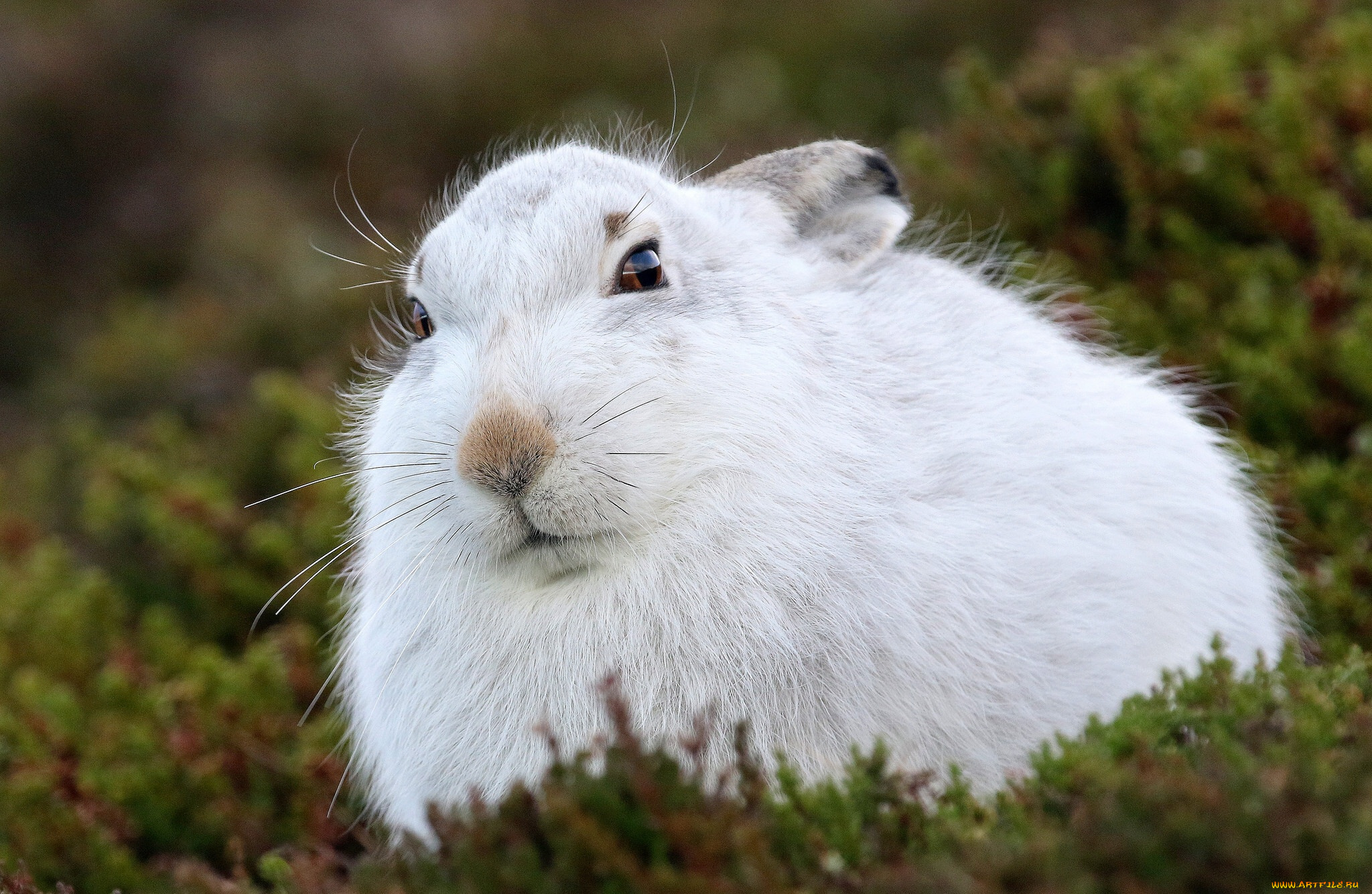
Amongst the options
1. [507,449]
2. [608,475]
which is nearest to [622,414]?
[608,475]

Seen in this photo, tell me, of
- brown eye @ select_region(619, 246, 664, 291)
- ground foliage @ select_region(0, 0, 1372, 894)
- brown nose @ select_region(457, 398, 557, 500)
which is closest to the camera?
ground foliage @ select_region(0, 0, 1372, 894)

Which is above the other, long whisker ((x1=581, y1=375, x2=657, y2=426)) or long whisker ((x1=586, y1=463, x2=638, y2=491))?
long whisker ((x1=581, y1=375, x2=657, y2=426))

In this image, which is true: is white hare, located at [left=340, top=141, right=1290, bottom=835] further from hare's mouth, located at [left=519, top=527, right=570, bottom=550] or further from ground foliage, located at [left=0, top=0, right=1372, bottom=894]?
ground foliage, located at [left=0, top=0, right=1372, bottom=894]

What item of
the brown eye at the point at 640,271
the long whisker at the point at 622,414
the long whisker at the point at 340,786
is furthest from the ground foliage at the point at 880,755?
the brown eye at the point at 640,271

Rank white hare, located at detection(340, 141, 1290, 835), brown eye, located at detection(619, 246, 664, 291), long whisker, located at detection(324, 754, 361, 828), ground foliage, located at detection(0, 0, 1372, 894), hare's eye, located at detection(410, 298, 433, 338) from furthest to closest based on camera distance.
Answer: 1. long whisker, located at detection(324, 754, 361, 828)
2. hare's eye, located at detection(410, 298, 433, 338)
3. brown eye, located at detection(619, 246, 664, 291)
4. white hare, located at detection(340, 141, 1290, 835)
5. ground foliage, located at detection(0, 0, 1372, 894)

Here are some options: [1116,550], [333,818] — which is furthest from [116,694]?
[1116,550]

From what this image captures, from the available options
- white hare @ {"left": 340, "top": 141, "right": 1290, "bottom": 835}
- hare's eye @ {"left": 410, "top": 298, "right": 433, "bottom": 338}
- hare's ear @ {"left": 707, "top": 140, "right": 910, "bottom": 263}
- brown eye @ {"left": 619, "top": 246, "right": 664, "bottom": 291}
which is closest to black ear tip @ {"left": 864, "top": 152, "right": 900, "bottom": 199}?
hare's ear @ {"left": 707, "top": 140, "right": 910, "bottom": 263}

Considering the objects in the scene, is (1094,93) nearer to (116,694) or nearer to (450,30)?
(116,694)
